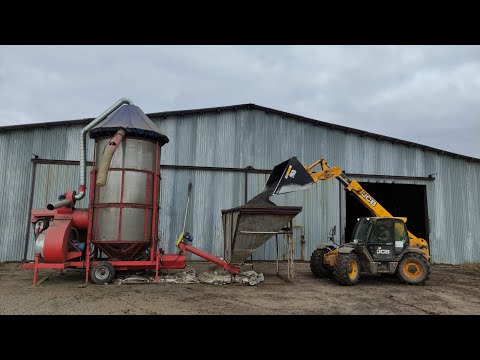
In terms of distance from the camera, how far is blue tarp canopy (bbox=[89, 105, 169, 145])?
465 inches

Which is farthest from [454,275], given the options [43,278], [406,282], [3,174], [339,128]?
[3,174]

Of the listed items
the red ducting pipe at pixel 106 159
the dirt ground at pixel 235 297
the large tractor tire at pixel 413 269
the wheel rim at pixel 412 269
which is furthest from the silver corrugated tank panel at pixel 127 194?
the wheel rim at pixel 412 269

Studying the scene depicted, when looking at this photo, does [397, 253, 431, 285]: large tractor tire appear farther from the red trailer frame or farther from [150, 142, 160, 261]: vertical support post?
[150, 142, 160, 261]: vertical support post

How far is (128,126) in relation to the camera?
1181cm

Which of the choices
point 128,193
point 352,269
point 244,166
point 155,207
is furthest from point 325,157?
point 128,193

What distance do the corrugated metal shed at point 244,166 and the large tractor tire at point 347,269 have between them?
22.0 feet

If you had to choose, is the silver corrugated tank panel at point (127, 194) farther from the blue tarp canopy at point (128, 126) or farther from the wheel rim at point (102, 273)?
the wheel rim at point (102, 273)

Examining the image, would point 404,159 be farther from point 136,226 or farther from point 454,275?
point 136,226

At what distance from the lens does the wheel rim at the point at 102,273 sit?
11162 mm

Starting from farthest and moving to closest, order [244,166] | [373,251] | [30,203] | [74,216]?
[244,166] → [30,203] → [373,251] → [74,216]

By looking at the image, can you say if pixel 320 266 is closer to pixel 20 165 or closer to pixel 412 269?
pixel 412 269

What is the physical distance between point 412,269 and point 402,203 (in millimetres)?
13200

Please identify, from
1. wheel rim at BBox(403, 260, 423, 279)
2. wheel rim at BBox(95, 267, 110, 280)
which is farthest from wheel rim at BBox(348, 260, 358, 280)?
wheel rim at BBox(95, 267, 110, 280)

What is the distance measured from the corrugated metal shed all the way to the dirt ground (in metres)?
5.10
